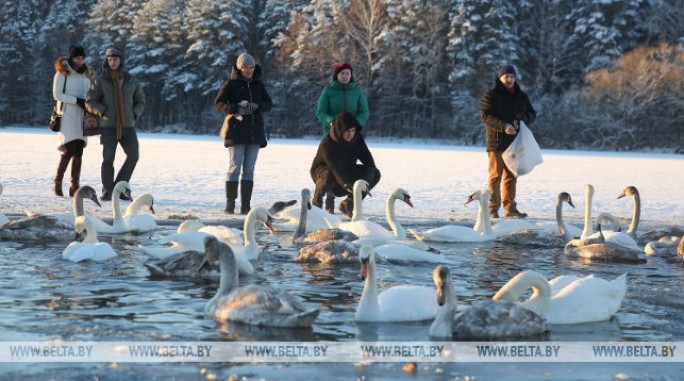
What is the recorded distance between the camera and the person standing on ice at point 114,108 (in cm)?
1210

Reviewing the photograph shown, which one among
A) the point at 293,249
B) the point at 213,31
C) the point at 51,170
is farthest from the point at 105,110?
the point at 213,31

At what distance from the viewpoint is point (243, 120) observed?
11.2 metres

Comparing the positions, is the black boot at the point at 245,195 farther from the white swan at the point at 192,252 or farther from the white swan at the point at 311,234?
the white swan at the point at 192,252

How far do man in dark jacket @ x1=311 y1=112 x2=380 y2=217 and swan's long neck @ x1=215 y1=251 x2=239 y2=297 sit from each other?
5.15 meters

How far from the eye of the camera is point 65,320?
5.52m

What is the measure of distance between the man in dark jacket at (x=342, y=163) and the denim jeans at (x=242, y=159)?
2.59 feet

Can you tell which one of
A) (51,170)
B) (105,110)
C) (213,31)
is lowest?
(51,170)

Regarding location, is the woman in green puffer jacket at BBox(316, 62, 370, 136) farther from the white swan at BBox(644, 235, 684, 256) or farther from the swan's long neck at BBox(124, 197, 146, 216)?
the white swan at BBox(644, 235, 684, 256)

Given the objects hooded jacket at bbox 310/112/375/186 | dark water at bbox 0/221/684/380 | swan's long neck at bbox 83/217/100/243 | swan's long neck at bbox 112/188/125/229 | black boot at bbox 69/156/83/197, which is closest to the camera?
dark water at bbox 0/221/684/380

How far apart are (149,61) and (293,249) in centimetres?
5498

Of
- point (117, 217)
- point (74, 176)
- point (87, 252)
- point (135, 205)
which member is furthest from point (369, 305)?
point (74, 176)

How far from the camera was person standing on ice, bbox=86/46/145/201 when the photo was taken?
1210 centimetres

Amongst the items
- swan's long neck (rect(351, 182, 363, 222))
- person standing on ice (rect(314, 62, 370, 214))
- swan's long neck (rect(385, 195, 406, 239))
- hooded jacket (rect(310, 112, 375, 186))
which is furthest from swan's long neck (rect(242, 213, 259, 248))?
person standing on ice (rect(314, 62, 370, 214))

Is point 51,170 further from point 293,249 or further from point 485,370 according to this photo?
point 485,370
